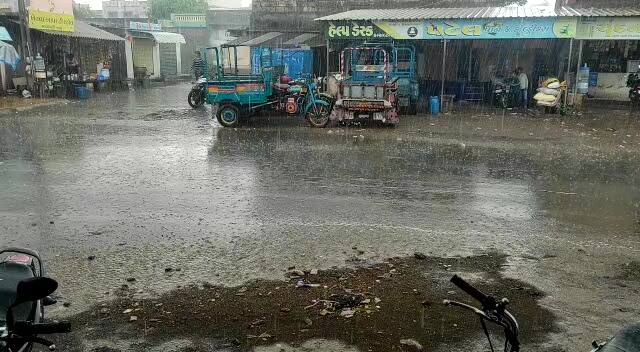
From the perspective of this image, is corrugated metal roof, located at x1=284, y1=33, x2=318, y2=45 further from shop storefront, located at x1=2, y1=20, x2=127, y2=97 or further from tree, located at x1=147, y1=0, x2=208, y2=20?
tree, located at x1=147, y1=0, x2=208, y2=20

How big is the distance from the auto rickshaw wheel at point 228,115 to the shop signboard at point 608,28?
1163cm

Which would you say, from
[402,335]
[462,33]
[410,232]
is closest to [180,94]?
Result: [462,33]

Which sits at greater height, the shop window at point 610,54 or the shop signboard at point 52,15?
the shop signboard at point 52,15

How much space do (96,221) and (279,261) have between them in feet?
9.41

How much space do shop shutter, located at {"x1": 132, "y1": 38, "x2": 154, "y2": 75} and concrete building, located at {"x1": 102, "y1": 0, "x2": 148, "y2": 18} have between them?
2018 cm

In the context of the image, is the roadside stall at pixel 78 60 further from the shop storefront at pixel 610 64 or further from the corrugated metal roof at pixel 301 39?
the shop storefront at pixel 610 64

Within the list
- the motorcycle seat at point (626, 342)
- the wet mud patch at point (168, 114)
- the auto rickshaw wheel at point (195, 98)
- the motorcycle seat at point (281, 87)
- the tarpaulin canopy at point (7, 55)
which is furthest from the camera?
the auto rickshaw wheel at point (195, 98)

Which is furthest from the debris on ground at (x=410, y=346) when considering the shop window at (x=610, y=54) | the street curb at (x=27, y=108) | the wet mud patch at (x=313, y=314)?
the shop window at (x=610, y=54)

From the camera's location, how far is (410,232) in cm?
659

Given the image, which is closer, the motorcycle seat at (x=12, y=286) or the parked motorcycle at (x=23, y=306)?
the parked motorcycle at (x=23, y=306)

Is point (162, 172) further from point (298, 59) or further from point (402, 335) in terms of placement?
point (298, 59)

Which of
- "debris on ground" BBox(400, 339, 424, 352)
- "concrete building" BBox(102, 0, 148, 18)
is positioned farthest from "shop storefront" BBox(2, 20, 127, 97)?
"concrete building" BBox(102, 0, 148, 18)

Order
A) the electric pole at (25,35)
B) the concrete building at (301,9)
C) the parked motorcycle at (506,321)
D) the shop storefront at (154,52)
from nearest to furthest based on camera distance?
the parked motorcycle at (506,321), the electric pole at (25,35), the concrete building at (301,9), the shop storefront at (154,52)

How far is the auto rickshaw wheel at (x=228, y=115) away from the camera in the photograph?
15703 mm
